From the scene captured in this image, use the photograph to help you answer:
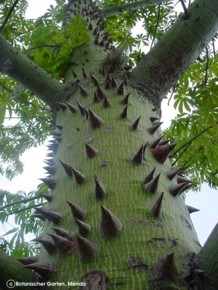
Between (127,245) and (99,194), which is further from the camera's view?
(99,194)

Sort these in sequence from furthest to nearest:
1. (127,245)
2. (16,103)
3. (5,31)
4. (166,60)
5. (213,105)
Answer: (16,103)
(5,31)
(213,105)
(166,60)
(127,245)

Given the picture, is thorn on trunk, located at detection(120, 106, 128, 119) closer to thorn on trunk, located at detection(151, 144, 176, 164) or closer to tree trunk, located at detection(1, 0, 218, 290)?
tree trunk, located at detection(1, 0, 218, 290)

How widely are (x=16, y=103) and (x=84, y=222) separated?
3.13 meters

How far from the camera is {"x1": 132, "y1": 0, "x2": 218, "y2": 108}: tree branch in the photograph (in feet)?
7.07

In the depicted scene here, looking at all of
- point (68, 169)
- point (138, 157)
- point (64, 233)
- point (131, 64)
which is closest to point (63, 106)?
point (68, 169)

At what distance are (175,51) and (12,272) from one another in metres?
1.69

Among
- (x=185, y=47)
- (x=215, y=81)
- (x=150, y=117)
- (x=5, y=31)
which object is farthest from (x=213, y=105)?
(x=5, y=31)

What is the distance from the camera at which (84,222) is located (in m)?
1.12

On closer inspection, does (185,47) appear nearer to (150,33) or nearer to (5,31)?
(5,31)

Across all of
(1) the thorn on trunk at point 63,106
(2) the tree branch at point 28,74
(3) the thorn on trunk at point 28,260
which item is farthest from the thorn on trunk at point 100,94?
(3) the thorn on trunk at point 28,260

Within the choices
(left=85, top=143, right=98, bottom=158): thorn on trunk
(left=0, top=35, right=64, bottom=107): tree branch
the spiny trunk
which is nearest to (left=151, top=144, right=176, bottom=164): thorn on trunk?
the spiny trunk

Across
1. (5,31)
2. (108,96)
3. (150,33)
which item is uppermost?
(150,33)

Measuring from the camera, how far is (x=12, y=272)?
0.93 m

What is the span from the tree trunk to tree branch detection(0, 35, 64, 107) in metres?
0.27
